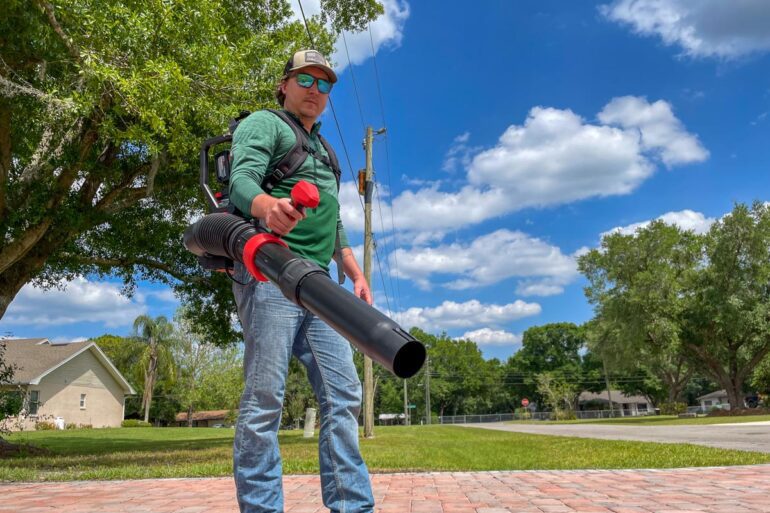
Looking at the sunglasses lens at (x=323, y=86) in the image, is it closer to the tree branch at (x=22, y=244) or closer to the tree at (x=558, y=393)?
the tree branch at (x=22, y=244)

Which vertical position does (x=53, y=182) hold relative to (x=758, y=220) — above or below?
below

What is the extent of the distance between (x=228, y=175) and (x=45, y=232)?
1048cm

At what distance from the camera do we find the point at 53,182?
10906 millimetres

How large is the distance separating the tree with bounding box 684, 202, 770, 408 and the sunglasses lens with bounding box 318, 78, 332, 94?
40.4 m

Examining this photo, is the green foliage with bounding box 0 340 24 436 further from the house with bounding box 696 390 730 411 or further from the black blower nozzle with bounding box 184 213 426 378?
the house with bounding box 696 390 730 411

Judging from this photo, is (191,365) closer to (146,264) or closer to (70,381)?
(70,381)

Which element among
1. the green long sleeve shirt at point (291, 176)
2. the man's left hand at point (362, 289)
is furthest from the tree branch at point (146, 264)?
the green long sleeve shirt at point (291, 176)

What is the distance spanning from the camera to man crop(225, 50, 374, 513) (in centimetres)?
221

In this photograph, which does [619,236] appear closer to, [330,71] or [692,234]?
[692,234]

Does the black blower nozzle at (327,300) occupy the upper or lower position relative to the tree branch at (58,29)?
lower

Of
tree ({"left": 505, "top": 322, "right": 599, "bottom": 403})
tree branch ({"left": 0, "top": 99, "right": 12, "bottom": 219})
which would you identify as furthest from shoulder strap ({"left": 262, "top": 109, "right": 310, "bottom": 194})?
tree ({"left": 505, "top": 322, "right": 599, "bottom": 403})

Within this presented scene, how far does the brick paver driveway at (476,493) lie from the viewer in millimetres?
4355

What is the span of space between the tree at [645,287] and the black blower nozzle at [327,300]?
41447 millimetres

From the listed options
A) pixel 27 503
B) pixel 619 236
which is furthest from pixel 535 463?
pixel 619 236
